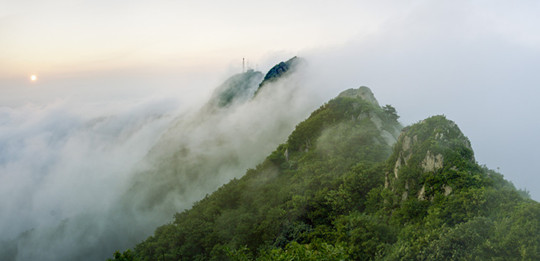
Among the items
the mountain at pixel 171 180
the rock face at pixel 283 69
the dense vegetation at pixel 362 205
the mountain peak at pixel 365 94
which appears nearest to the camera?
the dense vegetation at pixel 362 205

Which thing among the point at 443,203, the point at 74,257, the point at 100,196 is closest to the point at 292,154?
the point at 443,203

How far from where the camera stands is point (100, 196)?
178 metres

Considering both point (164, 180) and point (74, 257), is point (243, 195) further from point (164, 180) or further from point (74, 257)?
point (74, 257)

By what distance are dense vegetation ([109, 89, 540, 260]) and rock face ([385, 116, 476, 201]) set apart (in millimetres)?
92

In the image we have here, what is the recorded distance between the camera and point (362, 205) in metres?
33.3

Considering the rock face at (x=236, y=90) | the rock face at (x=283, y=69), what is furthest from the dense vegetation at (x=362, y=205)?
A: the rock face at (x=236, y=90)

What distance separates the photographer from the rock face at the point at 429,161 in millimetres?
25375

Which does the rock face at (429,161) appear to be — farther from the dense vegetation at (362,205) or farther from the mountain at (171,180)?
the mountain at (171,180)

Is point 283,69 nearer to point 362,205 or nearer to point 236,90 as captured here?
point 236,90

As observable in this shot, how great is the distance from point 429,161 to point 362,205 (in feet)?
29.2

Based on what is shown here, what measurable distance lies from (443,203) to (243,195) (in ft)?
92.9

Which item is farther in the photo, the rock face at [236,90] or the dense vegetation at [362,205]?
the rock face at [236,90]

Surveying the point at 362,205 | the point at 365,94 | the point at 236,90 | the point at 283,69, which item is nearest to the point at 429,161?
the point at 362,205

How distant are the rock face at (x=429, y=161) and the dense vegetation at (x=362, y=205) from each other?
92mm
